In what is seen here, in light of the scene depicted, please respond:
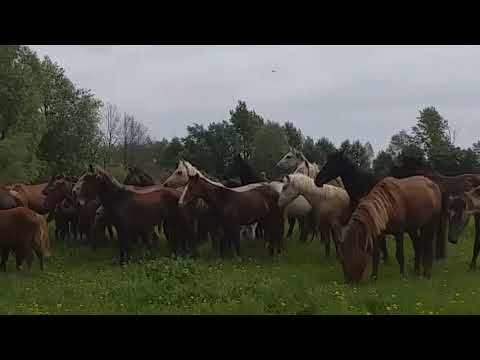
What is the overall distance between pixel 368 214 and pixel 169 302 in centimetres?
403

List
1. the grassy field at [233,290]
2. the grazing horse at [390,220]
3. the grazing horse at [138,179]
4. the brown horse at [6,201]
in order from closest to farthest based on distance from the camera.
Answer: the grassy field at [233,290]
the grazing horse at [390,220]
the brown horse at [6,201]
the grazing horse at [138,179]

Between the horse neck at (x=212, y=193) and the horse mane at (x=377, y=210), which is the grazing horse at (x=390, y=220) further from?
the horse neck at (x=212, y=193)

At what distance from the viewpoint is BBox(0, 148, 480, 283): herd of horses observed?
34.3 feet

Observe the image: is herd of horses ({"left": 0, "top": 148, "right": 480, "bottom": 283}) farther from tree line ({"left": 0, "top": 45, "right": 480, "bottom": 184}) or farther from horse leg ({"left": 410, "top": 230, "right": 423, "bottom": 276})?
tree line ({"left": 0, "top": 45, "right": 480, "bottom": 184})

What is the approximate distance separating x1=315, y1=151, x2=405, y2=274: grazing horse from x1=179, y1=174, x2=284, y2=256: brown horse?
1645 millimetres

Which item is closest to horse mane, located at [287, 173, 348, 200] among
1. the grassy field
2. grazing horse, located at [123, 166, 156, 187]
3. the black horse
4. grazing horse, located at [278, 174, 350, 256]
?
grazing horse, located at [278, 174, 350, 256]

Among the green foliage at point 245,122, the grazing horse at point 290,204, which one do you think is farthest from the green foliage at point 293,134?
the grazing horse at point 290,204

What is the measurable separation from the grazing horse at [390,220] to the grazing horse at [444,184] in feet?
4.09

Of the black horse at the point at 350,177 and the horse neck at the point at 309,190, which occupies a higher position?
the black horse at the point at 350,177

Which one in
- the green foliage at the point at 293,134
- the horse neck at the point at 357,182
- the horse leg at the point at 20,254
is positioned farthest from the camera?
the green foliage at the point at 293,134

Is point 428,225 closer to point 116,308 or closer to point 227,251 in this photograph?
point 227,251

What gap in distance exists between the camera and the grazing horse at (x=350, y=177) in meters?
12.4

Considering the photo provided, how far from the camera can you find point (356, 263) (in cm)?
975

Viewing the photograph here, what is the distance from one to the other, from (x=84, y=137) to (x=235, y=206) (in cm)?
3686
